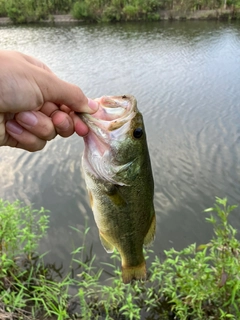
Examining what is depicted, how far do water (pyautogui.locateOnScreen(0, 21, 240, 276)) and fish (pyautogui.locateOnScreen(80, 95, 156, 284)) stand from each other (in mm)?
3380

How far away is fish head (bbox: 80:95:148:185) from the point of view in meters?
1.96

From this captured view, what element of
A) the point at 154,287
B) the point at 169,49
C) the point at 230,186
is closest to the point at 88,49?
the point at 169,49

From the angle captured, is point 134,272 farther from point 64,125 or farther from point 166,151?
point 166,151

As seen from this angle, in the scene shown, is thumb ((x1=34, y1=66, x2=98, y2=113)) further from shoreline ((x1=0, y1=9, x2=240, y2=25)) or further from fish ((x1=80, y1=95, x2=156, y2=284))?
shoreline ((x1=0, y1=9, x2=240, y2=25))

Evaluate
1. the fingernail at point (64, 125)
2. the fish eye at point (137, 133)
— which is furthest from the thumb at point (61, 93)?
the fish eye at point (137, 133)

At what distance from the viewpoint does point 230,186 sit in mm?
7254

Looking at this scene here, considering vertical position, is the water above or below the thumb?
below

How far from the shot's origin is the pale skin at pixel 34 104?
1733 millimetres

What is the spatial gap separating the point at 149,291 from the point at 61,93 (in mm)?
3284

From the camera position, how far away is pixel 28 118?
200 centimetres

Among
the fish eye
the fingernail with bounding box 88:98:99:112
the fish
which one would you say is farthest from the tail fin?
the fingernail with bounding box 88:98:99:112

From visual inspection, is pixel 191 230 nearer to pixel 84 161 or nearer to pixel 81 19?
pixel 84 161

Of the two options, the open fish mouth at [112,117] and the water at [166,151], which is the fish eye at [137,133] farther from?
the water at [166,151]

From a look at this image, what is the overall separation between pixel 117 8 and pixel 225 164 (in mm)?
37810
